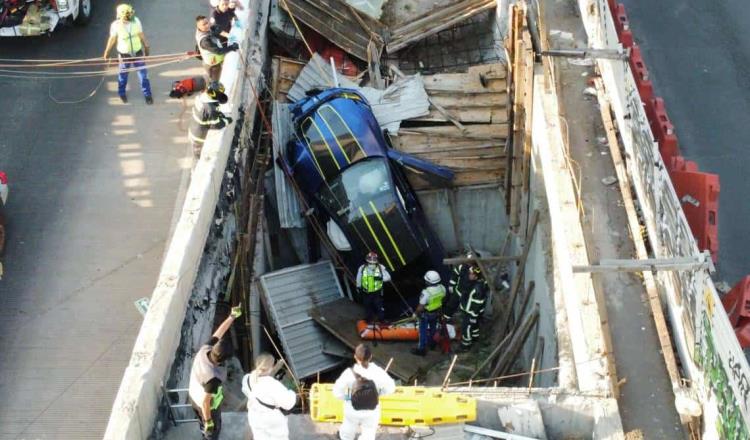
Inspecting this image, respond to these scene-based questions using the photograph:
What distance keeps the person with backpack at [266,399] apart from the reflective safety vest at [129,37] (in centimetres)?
823

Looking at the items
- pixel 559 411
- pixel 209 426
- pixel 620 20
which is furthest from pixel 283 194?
pixel 559 411

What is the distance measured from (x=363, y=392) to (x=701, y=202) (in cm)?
660

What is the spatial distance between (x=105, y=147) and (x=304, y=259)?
367 centimetres

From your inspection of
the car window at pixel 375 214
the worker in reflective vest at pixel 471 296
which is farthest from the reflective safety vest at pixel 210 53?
the worker in reflective vest at pixel 471 296

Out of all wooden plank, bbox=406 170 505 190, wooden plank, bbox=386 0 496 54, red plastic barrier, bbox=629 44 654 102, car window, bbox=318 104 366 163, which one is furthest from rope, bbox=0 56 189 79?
red plastic barrier, bbox=629 44 654 102

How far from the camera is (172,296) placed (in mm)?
9938

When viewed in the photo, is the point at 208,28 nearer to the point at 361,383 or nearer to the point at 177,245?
the point at 177,245

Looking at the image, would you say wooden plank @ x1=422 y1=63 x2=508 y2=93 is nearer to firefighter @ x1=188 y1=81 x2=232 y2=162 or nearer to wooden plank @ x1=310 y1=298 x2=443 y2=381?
wooden plank @ x1=310 y1=298 x2=443 y2=381

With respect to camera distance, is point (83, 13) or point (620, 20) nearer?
point (620, 20)

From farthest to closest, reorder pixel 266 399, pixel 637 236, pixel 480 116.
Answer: pixel 480 116 < pixel 637 236 < pixel 266 399

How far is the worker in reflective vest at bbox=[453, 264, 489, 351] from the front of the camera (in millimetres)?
13805

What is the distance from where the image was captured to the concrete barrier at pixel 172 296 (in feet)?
28.8

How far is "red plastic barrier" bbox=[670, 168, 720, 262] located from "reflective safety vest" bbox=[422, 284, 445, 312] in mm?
3600

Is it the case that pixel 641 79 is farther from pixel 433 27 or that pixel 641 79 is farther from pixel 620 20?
pixel 433 27
